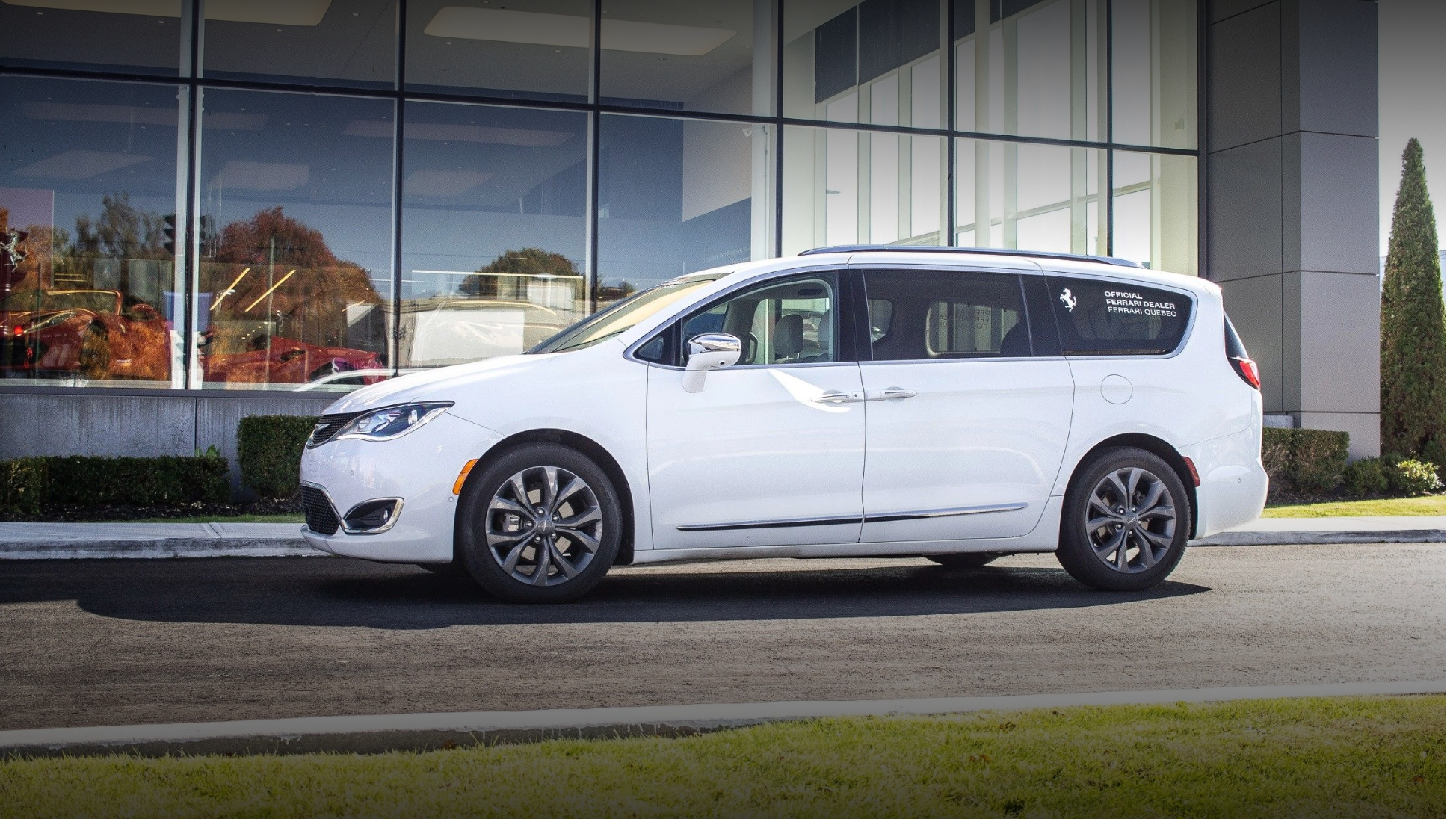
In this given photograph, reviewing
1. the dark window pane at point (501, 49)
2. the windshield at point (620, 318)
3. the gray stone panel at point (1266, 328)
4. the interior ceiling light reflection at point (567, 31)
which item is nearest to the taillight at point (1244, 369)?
the windshield at point (620, 318)

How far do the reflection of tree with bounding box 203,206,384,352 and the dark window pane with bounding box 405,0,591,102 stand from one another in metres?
2.22

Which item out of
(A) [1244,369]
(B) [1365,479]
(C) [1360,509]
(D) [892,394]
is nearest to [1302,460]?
(B) [1365,479]

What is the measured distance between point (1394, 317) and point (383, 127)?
1568cm

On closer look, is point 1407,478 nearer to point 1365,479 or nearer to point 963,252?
point 1365,479

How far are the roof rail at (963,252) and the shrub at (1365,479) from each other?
370 inches

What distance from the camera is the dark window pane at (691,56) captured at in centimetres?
1758

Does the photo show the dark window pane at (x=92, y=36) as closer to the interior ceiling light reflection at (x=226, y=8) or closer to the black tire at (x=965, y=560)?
the interior ceiling light reflection at (x=226, y=8)

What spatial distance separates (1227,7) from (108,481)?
48.5 ft

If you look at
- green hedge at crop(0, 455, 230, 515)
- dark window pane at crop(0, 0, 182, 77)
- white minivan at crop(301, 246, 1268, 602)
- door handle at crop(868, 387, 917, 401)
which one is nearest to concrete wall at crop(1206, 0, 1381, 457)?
white minivan at crop(301, 246, 1268, 602)

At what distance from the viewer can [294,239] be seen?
53.1 ft

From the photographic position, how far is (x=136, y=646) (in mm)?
6238

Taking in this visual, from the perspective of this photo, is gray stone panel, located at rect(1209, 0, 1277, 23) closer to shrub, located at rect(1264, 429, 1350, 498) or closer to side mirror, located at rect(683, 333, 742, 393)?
shrub, located at rect(1264, 429, 1350, 498)

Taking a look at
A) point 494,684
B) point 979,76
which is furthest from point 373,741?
point 979,76

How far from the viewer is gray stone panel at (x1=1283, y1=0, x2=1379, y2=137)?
17953 mm
